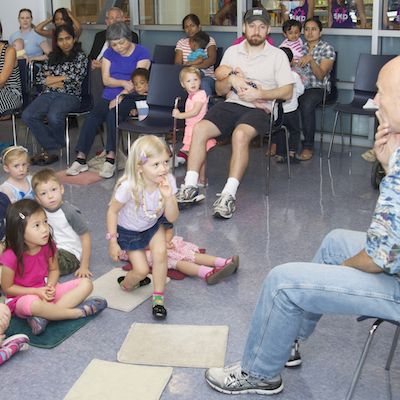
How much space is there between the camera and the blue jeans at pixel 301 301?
79.9 inches

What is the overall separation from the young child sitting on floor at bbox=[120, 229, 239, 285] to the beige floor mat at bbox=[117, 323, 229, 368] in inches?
18.8

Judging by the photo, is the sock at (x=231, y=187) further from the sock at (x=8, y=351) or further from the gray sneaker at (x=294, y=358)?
the sock at (x=8, y=351)

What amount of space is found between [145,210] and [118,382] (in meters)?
0.83

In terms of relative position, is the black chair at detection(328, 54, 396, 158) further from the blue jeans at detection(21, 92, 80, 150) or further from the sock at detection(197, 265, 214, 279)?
the sock at detection(197, 265, 214, 279)

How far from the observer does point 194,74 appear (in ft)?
16.2

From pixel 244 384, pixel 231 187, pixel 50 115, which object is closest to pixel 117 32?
pixel 50 115

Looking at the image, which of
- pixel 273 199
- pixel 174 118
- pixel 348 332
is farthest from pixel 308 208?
pixel 348 332

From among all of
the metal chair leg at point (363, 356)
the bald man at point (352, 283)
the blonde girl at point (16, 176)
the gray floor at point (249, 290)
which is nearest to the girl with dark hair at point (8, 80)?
the gray floor at point (249, 290)

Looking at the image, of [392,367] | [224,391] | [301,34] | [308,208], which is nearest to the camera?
[224,391]

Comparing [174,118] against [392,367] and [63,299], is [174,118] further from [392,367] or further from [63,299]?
[392,367]

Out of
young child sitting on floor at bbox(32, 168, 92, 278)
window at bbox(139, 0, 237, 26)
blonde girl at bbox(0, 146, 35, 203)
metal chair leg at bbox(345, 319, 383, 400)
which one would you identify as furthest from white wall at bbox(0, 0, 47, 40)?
metal chair leg at bbox(345, 319, 383, 400)

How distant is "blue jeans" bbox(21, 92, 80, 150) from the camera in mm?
5723

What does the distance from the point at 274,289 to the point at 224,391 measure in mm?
514

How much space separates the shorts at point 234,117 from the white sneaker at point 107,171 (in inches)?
40.4
